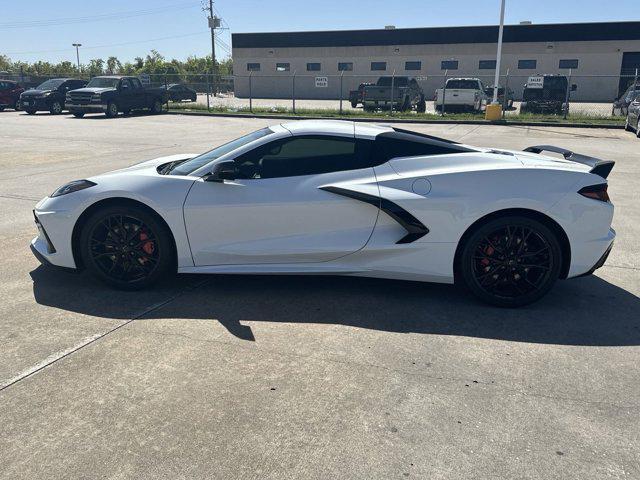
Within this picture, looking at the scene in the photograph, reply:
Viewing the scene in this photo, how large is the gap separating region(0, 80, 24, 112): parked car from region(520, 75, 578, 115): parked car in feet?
87.5

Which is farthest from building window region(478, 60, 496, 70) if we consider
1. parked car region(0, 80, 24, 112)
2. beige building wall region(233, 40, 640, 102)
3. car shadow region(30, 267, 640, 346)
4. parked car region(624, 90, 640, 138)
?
car shadow region(30, 267, 640, 346)

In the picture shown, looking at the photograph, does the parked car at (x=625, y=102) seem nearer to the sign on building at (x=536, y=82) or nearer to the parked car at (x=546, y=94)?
the parked car at (x=546, y=94)

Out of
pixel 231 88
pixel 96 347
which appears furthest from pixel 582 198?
pixel 231 88

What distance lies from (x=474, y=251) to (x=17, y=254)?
4.39 m

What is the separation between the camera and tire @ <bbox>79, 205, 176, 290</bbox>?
4.22m

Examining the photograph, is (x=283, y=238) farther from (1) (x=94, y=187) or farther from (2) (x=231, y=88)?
(2) (x=231, y=88)

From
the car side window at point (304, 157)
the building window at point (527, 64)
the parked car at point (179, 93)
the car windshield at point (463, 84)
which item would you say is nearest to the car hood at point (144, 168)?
the car side window at point (304, 157)

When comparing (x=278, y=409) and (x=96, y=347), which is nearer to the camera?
(x=278, y=409)

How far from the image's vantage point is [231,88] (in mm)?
57938

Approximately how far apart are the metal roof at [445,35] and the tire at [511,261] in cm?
4195

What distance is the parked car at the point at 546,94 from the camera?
2506 centimetres

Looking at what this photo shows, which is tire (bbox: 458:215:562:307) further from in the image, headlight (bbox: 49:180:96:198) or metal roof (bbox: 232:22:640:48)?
metal roof (bbox: 232:22:640:48)

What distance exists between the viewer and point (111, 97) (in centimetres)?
2442

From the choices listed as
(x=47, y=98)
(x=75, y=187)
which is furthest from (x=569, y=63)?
(x=75, y=187)
